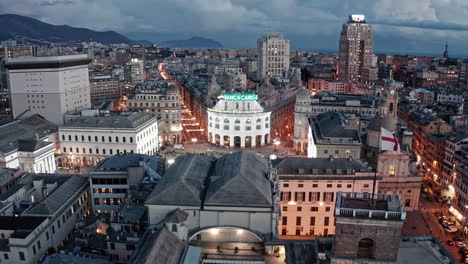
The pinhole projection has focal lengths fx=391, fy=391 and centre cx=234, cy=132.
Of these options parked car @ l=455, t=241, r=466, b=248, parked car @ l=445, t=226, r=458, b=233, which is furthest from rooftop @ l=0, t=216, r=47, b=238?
parked car @ l=445, t=226, r=458, b=233

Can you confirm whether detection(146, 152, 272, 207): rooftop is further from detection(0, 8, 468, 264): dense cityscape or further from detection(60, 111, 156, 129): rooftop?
detection(60, 111, 156, 129): rooftop

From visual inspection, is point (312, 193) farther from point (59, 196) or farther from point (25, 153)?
point (25, 153)

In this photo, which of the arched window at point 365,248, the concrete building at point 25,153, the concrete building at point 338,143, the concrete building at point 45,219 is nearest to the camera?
the arched window at point 365,248

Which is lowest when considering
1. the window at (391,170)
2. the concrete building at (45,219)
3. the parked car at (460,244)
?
the parked car at (460,244)

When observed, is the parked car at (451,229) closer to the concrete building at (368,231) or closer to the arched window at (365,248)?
the concrete building at (368,231)

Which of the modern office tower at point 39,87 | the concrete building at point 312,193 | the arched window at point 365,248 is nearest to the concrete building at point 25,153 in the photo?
the modern office tower at point 39,87

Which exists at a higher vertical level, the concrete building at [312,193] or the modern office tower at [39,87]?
the modern office tower at [39,87]

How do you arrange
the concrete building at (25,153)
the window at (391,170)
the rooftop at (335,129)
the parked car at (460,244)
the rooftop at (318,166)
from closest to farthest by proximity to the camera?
1. the parked car at (460,244)
2. the rooftop at (318,166)
3. the window at (391,170)
4. the concrete building at (25,153)
5. the rooftop at (335,129)
